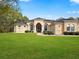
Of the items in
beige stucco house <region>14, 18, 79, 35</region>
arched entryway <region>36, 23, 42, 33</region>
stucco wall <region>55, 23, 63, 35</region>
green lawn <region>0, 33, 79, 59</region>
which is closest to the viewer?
green lawn <region>0, 33, 79, 59</region>

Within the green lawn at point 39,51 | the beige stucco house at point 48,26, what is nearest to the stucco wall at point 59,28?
the beige stucco house at point 48,26

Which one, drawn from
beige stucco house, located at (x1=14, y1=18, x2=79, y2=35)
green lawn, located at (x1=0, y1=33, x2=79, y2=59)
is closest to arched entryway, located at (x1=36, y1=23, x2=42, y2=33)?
beige stucco house, located at (x1=14, y1=18, x2=79, y2=35)

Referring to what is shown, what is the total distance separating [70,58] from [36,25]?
50782 mm

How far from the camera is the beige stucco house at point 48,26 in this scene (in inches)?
2341

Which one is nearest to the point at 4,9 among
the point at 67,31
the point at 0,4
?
the point at 0,4

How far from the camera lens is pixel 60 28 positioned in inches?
2368

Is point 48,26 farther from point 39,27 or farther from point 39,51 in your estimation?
point 39,51

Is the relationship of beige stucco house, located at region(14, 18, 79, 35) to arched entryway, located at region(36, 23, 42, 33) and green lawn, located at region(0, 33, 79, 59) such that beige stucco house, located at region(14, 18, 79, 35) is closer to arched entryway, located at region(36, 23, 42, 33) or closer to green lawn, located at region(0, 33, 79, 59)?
arched entryway, located at region(36, 23, 42, 33)

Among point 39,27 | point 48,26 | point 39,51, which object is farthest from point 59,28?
point 39,51

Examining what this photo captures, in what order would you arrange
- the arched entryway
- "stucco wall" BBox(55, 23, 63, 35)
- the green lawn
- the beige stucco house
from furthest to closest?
the arched entryway, "stucco wall" BBox(55, 23, 63, 35), the beige stucco house, the green lawn

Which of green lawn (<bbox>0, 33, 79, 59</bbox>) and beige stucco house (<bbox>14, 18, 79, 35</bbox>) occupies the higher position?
beige stucco house (<bbox>14, 18, 79, 35</bbox>)

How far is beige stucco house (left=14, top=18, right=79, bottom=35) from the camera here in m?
59.5

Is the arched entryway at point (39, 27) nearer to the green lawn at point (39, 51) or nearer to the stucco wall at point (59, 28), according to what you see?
the stucco wall at point (59, 28)

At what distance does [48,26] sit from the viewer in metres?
63.5
